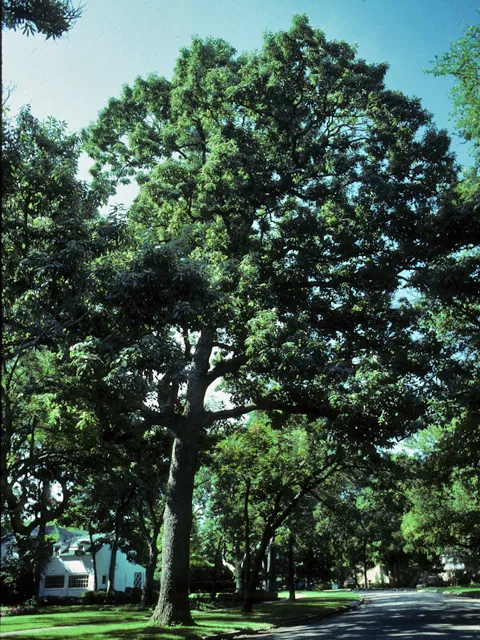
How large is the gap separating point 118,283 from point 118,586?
53.4 m

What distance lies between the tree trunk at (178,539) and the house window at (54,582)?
39807 millimetres

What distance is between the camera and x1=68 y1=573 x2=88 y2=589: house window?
1966 inches

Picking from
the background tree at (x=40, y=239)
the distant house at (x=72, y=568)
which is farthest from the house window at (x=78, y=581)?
the background tree at (x=40, y=239)

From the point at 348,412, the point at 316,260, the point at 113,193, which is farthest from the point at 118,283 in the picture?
the point at 113,193

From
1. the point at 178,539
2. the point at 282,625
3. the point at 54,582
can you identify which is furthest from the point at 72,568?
the point at 178,539

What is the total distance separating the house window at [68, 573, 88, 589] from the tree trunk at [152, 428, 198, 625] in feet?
129

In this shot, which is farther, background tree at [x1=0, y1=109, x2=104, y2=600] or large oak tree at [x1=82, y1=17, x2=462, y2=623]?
large oak tree at [x1=82, y1=17, x2=462, y2=623]

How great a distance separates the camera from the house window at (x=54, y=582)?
164 feet

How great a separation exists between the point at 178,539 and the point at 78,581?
1589 inches

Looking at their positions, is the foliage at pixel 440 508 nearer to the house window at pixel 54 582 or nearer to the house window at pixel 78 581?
the house window at pixel 78 581

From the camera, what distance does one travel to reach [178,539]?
16672mm

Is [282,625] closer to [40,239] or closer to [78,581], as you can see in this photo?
[40,239]

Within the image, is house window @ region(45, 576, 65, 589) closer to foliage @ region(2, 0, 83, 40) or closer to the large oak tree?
the large oak tree

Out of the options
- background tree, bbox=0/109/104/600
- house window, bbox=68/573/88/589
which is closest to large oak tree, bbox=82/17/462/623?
background tree, bbox=0/109/104/600
